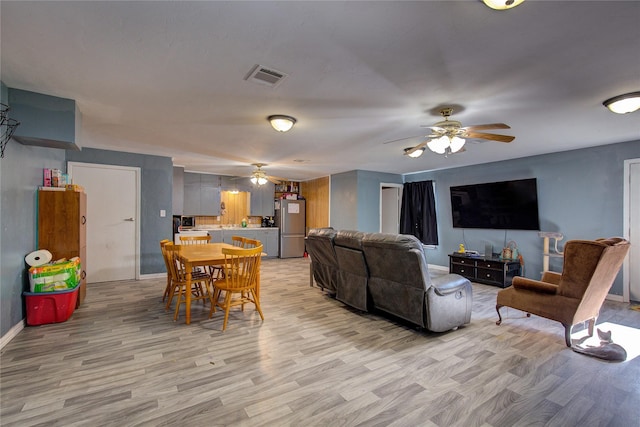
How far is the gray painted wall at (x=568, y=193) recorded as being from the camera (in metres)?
4.34

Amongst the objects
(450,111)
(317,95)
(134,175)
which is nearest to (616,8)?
(450,111)

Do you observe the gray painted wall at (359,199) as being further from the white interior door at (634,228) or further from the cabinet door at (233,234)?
the white interior door at (634,228)

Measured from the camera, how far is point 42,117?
8.98 feet

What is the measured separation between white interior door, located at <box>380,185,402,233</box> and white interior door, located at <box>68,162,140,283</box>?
18.3 ft

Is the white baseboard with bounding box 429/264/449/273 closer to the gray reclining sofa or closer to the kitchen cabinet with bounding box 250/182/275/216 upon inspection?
the gray reclining sofa

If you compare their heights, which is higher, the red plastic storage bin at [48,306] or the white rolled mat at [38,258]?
the white rolled mat at [38,258]

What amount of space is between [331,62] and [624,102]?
2.69 m

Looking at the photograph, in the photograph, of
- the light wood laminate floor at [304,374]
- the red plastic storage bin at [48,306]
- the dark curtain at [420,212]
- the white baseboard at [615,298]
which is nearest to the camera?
the light wood laminate floor at [304,374]

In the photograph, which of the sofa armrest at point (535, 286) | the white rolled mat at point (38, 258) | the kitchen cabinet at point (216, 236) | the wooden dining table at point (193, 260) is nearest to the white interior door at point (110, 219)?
the white rolled mat at point (38, 258)

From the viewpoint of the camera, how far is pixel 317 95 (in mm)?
2666

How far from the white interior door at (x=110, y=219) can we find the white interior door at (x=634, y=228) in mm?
7851

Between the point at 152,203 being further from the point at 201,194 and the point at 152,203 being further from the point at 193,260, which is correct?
the point at 193,260

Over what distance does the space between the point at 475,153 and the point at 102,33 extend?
5.18 m

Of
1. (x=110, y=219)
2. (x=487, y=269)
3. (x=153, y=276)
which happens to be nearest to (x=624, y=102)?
(x=487, y=269)
